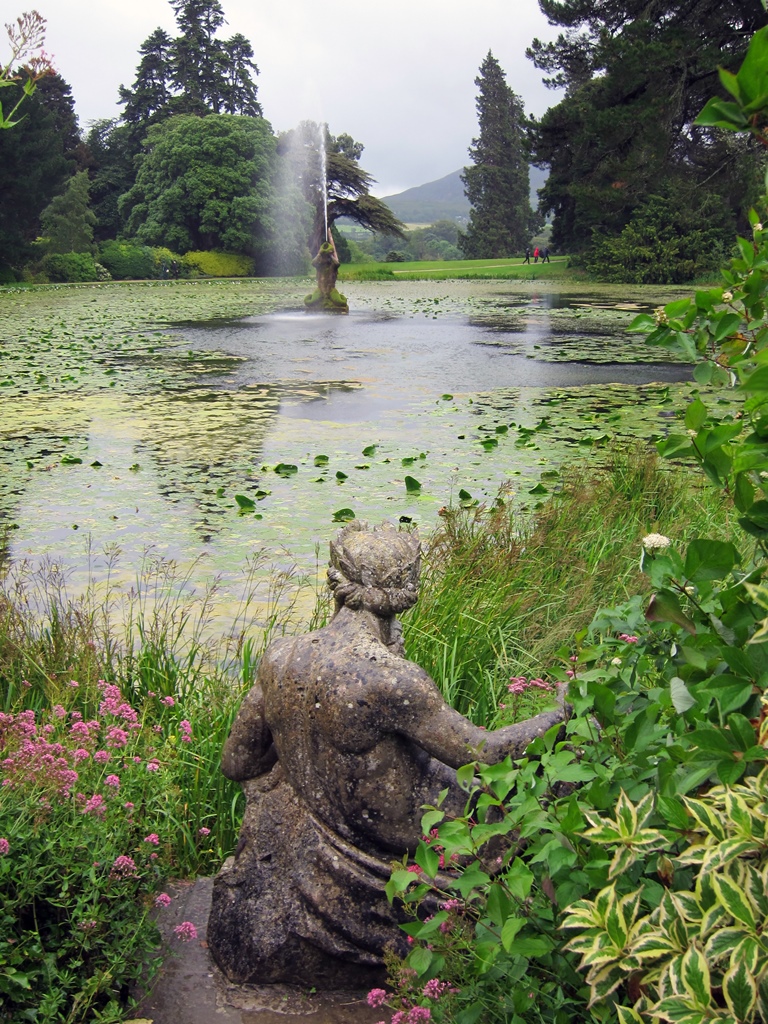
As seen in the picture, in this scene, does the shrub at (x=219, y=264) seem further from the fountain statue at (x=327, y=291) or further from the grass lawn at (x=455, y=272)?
the fountain statue at (x=327, y=291)

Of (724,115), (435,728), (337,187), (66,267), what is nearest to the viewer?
(724,115)

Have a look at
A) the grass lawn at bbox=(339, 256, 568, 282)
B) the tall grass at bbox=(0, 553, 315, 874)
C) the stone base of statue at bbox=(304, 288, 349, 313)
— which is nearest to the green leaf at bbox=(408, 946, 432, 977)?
the tall grass at bbox=(0, 553, 315, 874)

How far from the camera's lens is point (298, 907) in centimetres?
213

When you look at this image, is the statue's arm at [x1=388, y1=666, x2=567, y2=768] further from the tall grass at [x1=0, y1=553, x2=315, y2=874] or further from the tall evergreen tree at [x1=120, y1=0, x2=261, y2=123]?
the tall evergreen tree at [x1=120, y1=0, x2=261, y2=123]

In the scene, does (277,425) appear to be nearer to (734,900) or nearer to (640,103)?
(734,900)

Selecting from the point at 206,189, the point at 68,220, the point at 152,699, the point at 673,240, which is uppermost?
the point at 206,189

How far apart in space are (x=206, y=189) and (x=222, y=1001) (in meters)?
46.1

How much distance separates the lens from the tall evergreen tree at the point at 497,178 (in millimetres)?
59594

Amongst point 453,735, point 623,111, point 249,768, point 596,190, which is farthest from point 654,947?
point 596,190

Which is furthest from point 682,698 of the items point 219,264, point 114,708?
point 219,264

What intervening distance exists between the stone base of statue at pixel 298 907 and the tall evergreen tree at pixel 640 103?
24.0 metres

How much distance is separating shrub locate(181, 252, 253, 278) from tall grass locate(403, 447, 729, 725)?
41.3m

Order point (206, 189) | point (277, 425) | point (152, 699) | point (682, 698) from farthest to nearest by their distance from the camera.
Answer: point (206, 189) < point (277, 425) < point (152, 699) < point (682, 698)

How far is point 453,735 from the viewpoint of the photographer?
198cm
